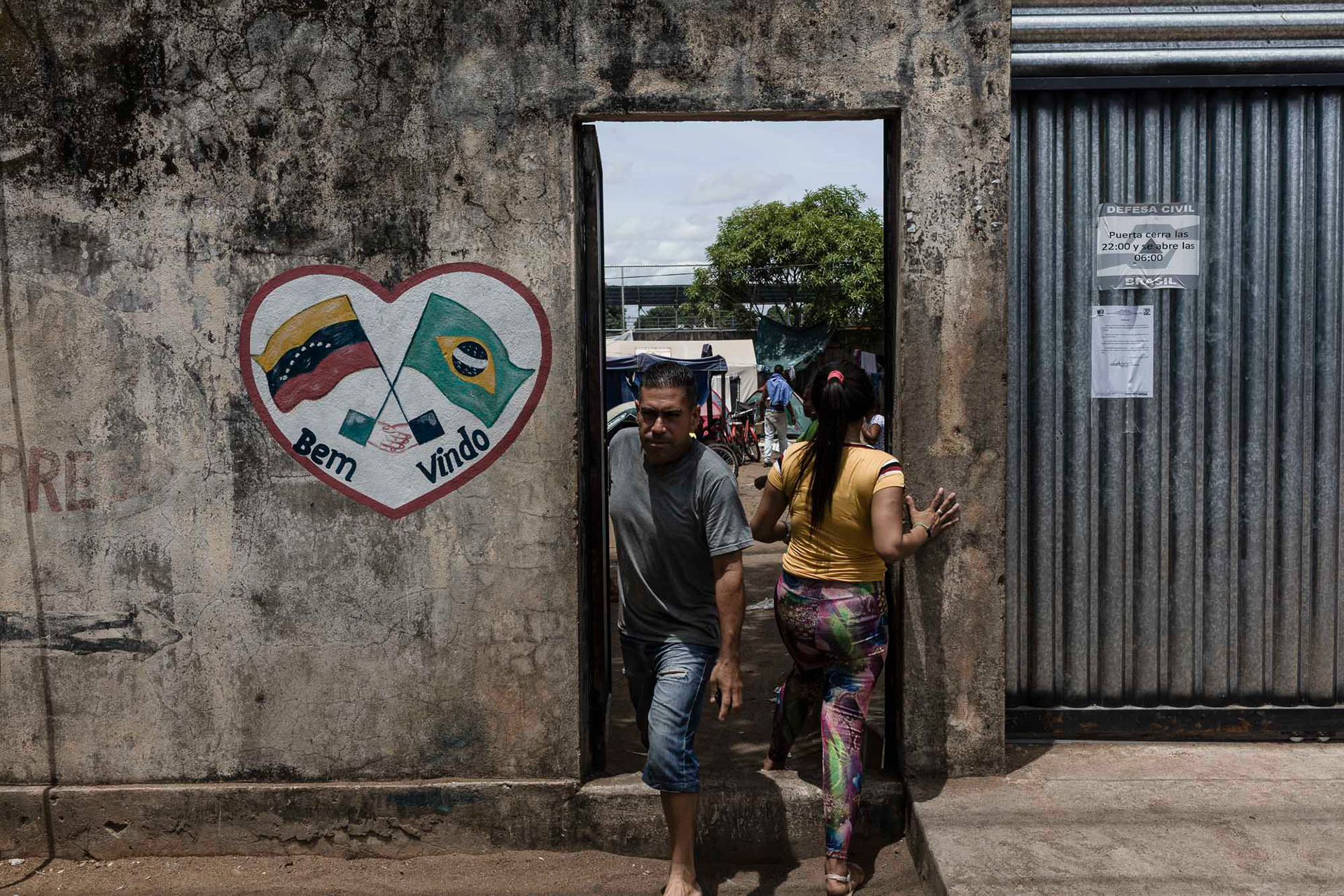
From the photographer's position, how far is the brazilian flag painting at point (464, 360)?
141 inches

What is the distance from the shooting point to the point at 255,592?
3.67 metres

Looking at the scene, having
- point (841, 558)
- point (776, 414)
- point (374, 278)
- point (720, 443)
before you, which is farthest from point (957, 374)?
point (720, 443)

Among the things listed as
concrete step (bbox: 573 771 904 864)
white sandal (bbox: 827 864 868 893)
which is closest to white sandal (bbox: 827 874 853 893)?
white sandal (bbox: 827 864 868 893)

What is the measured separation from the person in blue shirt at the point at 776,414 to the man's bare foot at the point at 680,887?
45.4ft

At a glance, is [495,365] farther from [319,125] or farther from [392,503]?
[319,125]

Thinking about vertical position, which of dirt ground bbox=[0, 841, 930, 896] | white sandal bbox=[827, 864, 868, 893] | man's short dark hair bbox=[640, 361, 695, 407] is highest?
man's short dark hair bbox=[640, 361, 695, 407]

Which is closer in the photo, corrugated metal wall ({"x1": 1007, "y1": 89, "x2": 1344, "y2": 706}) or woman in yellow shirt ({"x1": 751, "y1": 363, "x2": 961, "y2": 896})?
woman in yellow shirt ({"x1": 751, "y1": 363, "x2": 961, "y2": 896})

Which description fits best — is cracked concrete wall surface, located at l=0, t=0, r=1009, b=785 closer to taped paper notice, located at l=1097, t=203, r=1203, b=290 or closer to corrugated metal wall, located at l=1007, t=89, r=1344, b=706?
corrugated metal wall, located at l=1007, t=89, r=1344, b=706

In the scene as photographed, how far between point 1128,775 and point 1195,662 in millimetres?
573

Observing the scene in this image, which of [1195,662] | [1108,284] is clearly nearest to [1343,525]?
[1195,662]

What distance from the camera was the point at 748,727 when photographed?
465 centimetres

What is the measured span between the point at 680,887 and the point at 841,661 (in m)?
0.88

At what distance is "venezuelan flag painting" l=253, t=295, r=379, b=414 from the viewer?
3.59 metres

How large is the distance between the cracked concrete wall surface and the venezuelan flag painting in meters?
0.14
